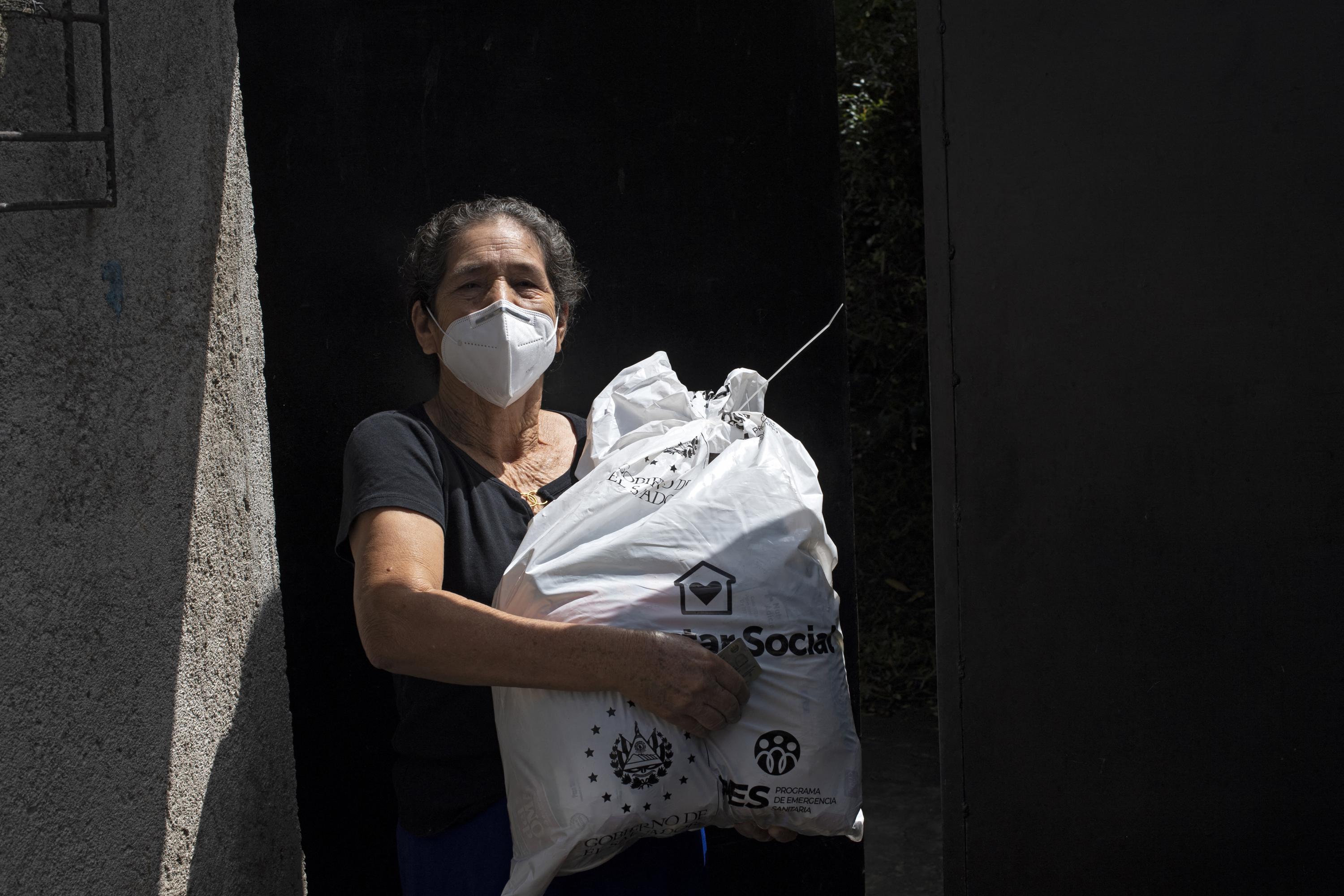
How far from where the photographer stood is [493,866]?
1.60 metres

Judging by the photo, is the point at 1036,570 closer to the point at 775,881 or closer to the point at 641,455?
the point at 641,455

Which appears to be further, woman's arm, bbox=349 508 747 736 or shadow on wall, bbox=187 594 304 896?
shadow on wall, bbox=187 594 304 896

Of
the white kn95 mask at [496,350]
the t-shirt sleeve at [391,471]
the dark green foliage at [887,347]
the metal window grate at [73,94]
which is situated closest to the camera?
the metal window grate at [73,94]

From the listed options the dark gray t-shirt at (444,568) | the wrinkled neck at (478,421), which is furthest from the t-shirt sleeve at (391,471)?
the wrinkled neck at (478,421)

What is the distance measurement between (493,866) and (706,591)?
55 cm

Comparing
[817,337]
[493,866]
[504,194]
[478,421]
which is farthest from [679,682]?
[504,194]

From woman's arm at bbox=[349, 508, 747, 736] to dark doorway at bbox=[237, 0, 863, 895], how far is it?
2.97 ft

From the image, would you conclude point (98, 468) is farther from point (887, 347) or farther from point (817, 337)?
point (887, 347)

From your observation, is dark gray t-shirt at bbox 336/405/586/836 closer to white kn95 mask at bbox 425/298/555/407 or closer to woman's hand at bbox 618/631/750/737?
white kn95 mask at bbox 425/298/555/407

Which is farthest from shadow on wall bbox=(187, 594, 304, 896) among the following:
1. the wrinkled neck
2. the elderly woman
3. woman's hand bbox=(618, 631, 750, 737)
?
woman's hand bbox=(618, 631, 750, 737)

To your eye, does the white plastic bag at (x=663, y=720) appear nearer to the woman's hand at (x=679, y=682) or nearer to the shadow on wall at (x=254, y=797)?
the woman's hand at (x=679, y=682)

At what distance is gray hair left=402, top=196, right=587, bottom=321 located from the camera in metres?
1.87

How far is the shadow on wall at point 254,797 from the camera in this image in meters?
1.89

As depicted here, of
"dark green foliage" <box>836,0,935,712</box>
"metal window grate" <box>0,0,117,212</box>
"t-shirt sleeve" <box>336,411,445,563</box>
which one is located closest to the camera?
"metal window grate" <box>0,0,117,212</box>
